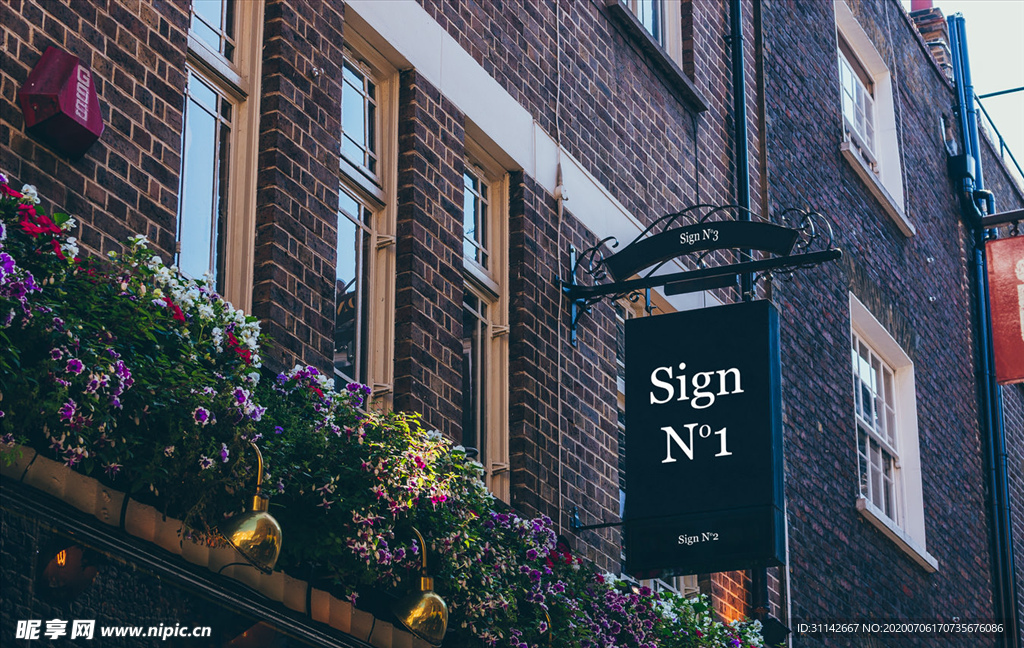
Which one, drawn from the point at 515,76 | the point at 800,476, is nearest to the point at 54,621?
the point at 515,76

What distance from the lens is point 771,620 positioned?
11.8m

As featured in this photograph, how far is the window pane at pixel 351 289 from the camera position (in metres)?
8.58

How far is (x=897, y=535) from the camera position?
1465cm

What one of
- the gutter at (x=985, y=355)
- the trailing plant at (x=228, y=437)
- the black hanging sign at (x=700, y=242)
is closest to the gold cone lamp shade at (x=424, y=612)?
the trailing plant at (x=228, y=437)

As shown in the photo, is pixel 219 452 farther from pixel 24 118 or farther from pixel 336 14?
pixel 336 14

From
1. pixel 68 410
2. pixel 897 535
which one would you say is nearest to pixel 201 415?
pixel 68 410

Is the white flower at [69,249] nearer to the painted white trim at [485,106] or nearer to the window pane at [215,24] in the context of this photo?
the window pane at [215,24]

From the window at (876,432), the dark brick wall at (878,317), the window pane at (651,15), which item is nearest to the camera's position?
the window pane at (651,15)

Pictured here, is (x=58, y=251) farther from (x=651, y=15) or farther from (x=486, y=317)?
(x=651, y=15)

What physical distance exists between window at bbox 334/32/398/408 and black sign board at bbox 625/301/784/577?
186 centimetres

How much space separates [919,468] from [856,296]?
5.80 feet

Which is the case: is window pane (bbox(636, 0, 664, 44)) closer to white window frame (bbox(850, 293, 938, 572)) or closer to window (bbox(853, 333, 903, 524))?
white window frame (bbox(850, 293, 938, 572))

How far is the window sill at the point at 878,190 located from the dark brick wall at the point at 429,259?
6.89 metres

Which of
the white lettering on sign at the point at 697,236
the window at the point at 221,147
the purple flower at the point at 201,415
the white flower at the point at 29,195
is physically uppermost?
the white lettering on sign at the point at 697,236
